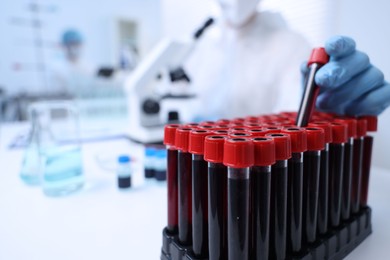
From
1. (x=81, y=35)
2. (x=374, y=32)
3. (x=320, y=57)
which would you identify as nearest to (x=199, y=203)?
(x=320, y=57)

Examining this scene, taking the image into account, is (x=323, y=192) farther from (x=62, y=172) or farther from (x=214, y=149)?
(x=62, y=172)

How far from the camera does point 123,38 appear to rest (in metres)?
3.86

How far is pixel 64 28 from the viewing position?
3.42 m

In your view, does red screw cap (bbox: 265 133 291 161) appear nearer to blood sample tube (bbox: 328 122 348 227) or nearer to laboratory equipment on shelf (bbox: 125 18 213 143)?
blood sample tube (bbox: 328 122 348 227)

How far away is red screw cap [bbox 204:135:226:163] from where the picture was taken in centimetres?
33

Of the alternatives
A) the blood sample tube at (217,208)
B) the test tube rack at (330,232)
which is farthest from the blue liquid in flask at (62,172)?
the blood sample tube at (217,208)

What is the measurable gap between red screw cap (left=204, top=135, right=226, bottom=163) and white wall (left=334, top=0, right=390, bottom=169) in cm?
73

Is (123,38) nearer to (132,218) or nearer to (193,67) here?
(193,67)

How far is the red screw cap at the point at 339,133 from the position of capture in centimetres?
43

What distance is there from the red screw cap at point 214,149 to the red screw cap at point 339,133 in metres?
0.22

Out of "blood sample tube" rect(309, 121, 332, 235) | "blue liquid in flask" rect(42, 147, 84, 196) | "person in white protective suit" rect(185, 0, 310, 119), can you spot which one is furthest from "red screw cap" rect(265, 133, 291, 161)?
"person in white protective suit" rect(185, 0, 310, 119)

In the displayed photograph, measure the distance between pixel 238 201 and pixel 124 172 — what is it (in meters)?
0.46

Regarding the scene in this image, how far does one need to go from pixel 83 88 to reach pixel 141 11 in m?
1.82

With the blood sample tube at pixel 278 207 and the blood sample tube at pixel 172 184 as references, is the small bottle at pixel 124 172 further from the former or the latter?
the blood sample tube at pixel 278 207
